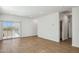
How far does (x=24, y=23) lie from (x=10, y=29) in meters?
1.71

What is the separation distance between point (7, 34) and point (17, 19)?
1.88 meters

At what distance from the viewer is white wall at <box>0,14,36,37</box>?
7966 millimetres

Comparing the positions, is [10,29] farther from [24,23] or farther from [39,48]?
[39,48]

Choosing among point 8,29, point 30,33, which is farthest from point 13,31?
point 30,33

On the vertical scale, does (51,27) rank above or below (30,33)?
above

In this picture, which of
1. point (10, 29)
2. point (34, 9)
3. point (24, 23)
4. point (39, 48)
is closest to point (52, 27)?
point (34, 9)

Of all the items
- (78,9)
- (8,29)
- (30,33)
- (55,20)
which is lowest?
(30,33)

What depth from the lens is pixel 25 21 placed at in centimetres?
961

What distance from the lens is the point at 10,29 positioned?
8.76 meters

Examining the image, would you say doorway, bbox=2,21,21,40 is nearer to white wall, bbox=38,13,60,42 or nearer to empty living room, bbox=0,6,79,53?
empty living room, bbox=0,6,79,53

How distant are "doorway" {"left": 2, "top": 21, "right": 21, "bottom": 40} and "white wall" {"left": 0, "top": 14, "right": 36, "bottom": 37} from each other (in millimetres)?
377

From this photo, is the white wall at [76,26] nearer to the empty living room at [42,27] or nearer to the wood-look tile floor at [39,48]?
the empty living room at [42,27]

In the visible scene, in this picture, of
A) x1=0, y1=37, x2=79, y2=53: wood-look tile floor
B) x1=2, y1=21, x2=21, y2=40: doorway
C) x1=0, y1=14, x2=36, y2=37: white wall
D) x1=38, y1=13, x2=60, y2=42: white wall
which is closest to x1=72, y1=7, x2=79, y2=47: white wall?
x1=0, y1=37, x2=79, y2=53: wood-look tile floor

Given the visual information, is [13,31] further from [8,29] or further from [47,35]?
[47,35]
